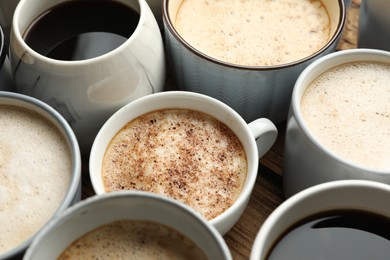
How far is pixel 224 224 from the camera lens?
676 millimetres

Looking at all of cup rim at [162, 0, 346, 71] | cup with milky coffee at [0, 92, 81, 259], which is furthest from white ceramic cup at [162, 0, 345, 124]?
cup with milky coffee at [0, 92, 81, 259]

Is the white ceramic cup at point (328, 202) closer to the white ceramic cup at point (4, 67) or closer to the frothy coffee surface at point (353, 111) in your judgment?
the frothy coffee surface at point (353, 111)

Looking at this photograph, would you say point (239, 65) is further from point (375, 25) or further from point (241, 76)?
Result: point (375, 25)

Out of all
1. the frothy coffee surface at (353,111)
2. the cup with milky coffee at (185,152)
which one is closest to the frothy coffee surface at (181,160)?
the cup with milky coffee at (185,152)

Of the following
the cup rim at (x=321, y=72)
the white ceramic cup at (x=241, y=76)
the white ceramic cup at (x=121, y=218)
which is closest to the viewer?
the white ceramic cup at (x=121, y=218)

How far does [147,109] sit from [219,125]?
0.09 m

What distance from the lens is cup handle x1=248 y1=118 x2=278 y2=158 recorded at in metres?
0.75

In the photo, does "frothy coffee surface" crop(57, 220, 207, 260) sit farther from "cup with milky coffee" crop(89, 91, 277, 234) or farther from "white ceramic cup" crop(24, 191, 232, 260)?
"cup with milky coffee" crop(89, 91, 277, 234)

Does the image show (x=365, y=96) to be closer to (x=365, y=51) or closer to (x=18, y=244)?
(x=365, y=51)

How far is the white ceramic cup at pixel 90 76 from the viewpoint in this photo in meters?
0.72

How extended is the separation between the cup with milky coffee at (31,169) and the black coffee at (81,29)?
0.12 meters

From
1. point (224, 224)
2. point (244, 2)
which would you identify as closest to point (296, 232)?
Result: point (224, 224)

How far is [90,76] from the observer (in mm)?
719

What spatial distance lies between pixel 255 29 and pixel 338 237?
352 mm
